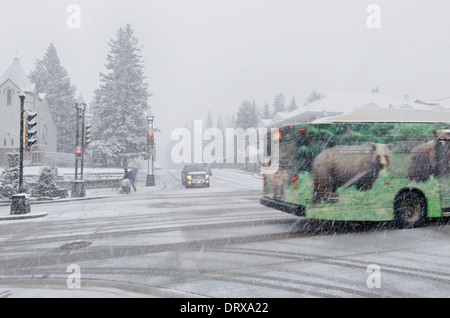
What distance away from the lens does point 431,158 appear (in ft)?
29.1

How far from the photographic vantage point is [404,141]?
866 cm

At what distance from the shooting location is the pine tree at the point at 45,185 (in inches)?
769

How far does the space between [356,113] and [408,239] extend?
11.2 feet

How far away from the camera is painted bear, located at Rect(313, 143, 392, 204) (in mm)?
8039

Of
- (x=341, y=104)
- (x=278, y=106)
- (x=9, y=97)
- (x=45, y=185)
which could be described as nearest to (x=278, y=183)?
(x=45, y=185)

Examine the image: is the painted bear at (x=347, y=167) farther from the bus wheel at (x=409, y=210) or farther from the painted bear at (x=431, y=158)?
the bus wheel at (x=409, y=210)

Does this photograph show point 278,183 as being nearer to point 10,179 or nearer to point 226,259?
point 226,259

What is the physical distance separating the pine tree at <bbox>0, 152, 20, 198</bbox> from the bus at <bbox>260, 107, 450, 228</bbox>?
16642mm

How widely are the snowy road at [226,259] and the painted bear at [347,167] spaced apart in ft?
3.82

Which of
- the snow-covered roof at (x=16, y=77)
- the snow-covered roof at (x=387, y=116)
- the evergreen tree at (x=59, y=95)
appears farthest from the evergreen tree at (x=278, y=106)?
the snow-covered roof at (x=387, y=116)

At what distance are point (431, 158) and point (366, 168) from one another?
2037mm

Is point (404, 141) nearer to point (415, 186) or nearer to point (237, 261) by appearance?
point (415, 186)
